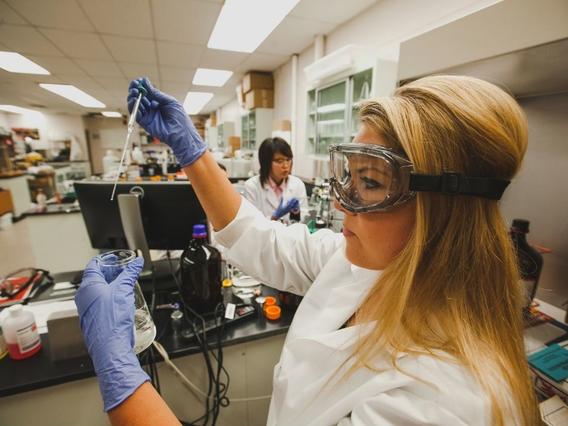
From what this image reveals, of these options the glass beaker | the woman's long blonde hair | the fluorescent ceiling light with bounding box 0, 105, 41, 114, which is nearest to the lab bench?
the glass beaker

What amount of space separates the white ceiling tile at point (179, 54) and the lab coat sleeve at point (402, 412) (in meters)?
4.45

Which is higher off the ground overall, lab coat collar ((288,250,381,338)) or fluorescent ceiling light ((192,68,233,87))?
fluorescent ceiling light ((192,68,233,87))

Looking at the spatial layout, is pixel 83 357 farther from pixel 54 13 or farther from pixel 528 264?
pixel 54 13

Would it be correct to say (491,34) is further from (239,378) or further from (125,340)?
(239,378)

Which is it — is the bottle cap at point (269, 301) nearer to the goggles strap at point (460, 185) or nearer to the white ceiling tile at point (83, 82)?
the goggles strap at point (460, 185)

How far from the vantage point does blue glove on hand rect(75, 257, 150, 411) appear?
582 millimetres

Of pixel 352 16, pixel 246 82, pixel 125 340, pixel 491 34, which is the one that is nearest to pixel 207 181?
pixel 125 340

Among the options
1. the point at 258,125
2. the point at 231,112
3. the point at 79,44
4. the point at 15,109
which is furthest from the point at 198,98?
the point at 15,109

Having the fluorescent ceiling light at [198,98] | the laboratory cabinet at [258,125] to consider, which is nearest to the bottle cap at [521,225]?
the laboratory cabinet at [258,125]

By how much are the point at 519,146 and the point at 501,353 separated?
0.44 meters

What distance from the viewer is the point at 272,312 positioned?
1199 mm

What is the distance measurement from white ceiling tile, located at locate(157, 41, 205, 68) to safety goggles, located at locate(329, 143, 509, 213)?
4.02 meters

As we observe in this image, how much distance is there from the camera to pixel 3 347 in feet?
3.10

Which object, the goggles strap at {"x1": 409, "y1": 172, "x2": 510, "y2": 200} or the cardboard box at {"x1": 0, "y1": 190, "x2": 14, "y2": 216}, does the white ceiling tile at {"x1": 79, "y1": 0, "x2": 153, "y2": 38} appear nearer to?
the goggles strap at {"x1": 409, "y1": 172, "x2": 510, "y2": 200}
